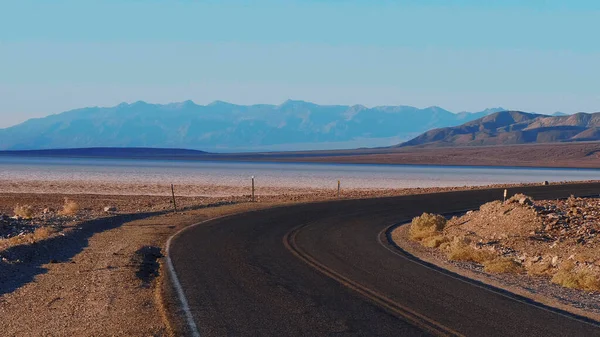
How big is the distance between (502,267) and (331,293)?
227 inches

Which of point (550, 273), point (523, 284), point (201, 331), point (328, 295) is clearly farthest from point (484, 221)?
point (201, 331)

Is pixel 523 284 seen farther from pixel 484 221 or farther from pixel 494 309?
pixel 484 221

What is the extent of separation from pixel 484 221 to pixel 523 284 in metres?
10.8

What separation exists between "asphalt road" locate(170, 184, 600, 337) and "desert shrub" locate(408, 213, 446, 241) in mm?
1297

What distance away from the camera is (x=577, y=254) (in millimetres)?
18984

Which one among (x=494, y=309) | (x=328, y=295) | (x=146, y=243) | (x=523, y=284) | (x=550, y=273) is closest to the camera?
(x=494, y=309)

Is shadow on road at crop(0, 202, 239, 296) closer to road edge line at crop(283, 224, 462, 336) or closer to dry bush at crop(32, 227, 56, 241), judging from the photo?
dry bush at crop(32, 227, 56, 241)

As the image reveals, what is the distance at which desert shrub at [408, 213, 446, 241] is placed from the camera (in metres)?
24.3

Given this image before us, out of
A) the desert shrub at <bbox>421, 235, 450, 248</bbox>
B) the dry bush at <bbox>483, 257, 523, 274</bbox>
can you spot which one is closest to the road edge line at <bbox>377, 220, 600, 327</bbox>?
the desert shrub at <bbox>421, 235, 450, 248</bbox>

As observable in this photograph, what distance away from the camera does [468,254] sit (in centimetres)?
1944

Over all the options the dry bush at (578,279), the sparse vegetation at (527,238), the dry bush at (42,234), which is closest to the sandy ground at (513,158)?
the sparse vegetation at (527,238)

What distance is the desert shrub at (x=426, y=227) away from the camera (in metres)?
24.3

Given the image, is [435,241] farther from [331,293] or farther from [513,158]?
[513,158]

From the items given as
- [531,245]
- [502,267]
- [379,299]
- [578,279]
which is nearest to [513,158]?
[531,245]
